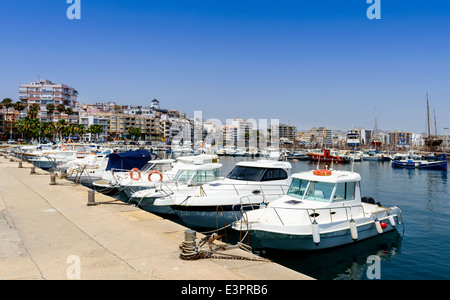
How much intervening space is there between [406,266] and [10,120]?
145496 mm

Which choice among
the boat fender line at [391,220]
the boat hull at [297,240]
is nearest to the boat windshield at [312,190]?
the boat hull at [297,240]

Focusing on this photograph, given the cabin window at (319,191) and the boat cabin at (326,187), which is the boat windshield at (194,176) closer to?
the boat cabin at (326,187)

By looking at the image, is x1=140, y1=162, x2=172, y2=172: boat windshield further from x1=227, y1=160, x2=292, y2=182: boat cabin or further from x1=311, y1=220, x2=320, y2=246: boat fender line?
x1=311, y1=220, x2=320, y2=246: boat fender line

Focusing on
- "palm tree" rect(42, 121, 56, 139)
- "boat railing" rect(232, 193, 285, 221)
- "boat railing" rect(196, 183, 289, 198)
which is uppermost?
"palm tree" rect(42, 121, 56, 139)

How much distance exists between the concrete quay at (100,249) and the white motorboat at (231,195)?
2408mm

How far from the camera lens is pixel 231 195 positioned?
53.6 feet

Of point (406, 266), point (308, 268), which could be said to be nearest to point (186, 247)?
point (308, 268)

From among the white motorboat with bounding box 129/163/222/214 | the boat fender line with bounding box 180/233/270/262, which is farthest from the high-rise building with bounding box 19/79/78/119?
the boat fender line with bounding box 180/233/270/262

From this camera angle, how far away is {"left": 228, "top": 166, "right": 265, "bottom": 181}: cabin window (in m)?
17.6

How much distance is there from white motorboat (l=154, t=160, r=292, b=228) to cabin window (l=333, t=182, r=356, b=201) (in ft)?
12.2

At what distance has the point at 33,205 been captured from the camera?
49.3 feet

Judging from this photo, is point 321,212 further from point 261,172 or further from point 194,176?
point 194,176

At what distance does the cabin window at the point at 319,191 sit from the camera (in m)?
13.7
